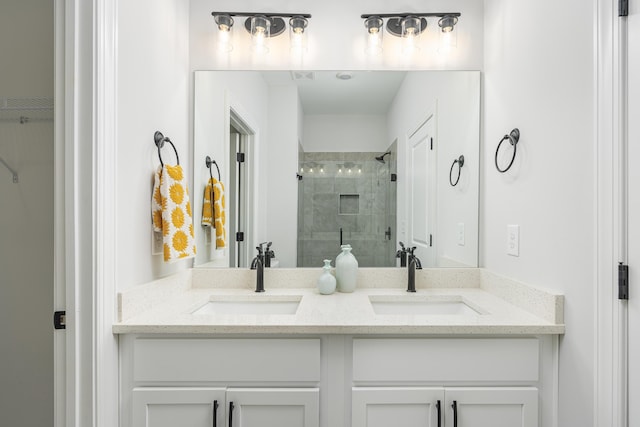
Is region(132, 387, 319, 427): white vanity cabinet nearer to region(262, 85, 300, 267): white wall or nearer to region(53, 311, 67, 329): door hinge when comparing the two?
region(53, 311, 67, 329): door hinge

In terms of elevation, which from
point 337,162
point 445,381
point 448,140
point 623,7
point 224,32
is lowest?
point 445,381

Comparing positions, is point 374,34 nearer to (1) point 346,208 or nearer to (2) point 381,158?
(2) point 381,158

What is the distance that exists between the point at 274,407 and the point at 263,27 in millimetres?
1734

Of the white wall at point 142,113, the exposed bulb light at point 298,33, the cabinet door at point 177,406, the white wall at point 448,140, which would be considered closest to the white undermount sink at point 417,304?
the white wall at point 448,140

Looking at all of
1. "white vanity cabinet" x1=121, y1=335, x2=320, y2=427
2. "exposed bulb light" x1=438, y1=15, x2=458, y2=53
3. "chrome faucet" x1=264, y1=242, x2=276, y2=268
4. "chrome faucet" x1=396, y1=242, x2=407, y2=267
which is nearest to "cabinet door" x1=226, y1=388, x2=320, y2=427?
"white vanity cabinet" x1=121, y1=335, x2=320, y2=427

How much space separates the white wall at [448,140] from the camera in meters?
1.88

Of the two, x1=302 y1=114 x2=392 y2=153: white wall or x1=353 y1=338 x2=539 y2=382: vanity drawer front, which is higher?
x1=302 y1=114 x2=392 y2=153: white wall

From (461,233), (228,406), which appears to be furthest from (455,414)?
(461,233)

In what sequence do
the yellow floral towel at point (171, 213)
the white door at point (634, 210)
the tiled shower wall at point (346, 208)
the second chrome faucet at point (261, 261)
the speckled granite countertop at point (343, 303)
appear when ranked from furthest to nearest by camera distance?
the tiled shower wall at point (346, 208), the second chrome faucet at point (261, 261), the yellow floral towel at point (171, 213), the speckled granite countertop at point (343, 303), the white door at point (634, 210)

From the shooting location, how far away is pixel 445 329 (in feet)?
4.18

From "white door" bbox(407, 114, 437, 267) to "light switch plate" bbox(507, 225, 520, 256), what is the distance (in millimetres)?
382

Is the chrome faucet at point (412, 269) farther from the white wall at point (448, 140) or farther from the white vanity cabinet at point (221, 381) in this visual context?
the white vanity cabinet at point (221, 381)

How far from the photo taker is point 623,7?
1034 mm

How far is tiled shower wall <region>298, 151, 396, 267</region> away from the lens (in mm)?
1918
